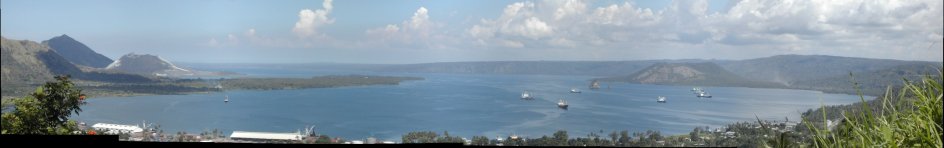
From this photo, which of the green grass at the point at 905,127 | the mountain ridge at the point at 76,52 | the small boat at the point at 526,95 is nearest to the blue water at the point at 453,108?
the small boat at the point at 526,95

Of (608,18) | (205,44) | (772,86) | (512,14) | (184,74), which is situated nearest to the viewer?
(772,86)

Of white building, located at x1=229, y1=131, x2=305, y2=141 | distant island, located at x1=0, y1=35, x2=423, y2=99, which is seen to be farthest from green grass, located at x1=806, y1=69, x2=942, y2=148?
distant island, located at x1=0, y1=35, x2=423, y2=99

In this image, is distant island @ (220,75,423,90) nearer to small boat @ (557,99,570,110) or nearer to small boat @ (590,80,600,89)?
small boat @ (557,99,570,110)

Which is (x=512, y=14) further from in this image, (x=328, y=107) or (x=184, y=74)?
(x=184, y=74)

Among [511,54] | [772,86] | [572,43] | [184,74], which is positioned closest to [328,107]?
[184,74]

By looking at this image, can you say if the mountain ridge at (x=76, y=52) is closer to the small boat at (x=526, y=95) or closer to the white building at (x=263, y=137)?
the white building at (x=263, y=137)
